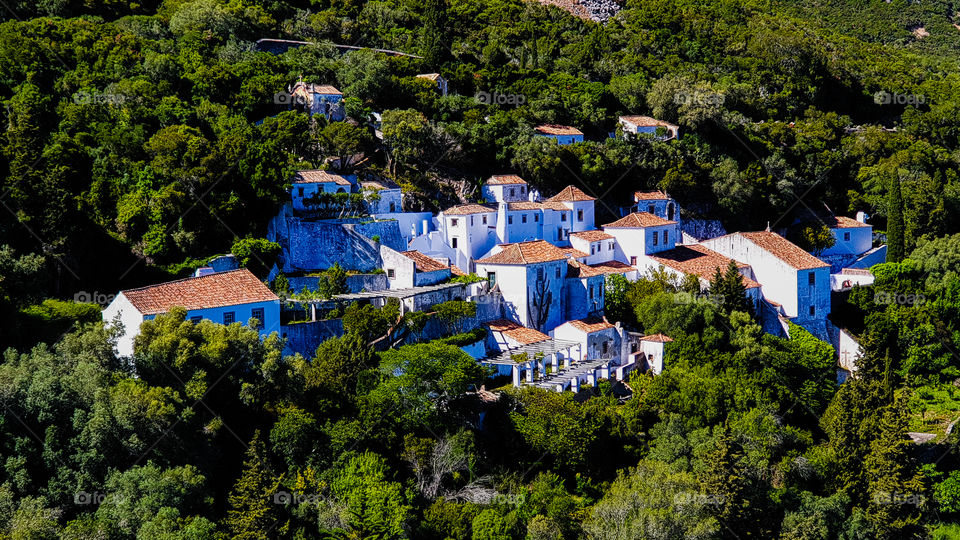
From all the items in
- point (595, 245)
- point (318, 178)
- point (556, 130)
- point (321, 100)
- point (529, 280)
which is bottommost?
point (529, 280)

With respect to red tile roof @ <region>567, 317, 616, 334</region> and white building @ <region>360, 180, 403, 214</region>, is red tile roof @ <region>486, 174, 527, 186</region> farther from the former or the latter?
red tile roof @ <region>567, 317, 616, 334</region>

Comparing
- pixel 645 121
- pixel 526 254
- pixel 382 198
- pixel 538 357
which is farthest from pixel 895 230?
pixel 382 198

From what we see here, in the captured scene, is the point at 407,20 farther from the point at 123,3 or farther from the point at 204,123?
the point at 204,123

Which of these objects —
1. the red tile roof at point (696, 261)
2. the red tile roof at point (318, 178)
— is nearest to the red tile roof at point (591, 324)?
the red tile roof at point (696, 261)

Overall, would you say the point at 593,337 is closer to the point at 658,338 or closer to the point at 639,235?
the point at 658,338

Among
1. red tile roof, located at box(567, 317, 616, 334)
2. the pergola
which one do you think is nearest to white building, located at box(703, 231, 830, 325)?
red tile roof, located at box(567, 317, 616, 334)

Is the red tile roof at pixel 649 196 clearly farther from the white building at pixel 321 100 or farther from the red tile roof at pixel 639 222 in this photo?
the white building at pixel 321 100

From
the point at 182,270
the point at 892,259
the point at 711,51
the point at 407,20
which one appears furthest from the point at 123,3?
the point at 892,259
